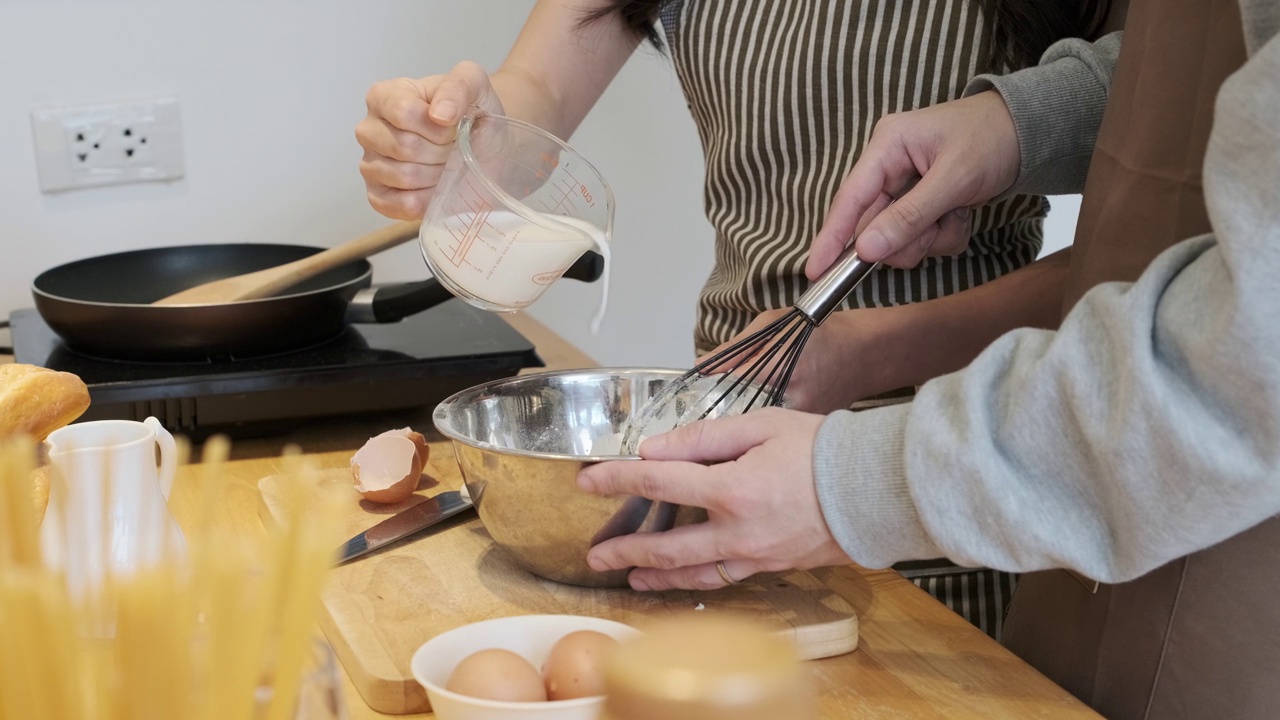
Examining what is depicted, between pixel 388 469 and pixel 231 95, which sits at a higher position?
pixel 231 95

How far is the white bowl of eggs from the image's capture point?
0.58m

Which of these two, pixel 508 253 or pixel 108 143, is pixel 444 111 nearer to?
pixel 508 253

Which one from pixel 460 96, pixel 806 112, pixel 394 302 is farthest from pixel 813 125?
pixel 394 302

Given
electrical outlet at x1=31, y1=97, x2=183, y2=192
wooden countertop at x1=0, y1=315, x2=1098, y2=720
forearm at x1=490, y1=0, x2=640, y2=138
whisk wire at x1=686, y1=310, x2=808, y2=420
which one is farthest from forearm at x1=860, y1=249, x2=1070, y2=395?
electrical outlet at x1=31, y1=97, x2=183, y2=192

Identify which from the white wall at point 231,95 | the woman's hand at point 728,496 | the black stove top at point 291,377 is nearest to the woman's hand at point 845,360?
the woman's hand at point 728,496

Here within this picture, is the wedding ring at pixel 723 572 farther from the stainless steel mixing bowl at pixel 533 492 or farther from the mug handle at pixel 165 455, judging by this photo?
the mug handle at pixel 165 455

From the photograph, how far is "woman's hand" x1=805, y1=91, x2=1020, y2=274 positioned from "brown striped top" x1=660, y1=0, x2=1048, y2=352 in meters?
0.19

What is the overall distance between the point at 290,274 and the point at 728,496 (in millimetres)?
723

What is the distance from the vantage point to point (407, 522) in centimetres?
91

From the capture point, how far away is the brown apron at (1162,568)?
0.67 meters

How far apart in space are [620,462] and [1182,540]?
0.32 m

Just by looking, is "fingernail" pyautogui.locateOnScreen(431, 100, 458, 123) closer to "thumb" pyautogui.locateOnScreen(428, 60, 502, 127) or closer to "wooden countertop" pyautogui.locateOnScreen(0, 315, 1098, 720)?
"thumb" pyautogui.locateOnScreen(428, 60, 502, 127)

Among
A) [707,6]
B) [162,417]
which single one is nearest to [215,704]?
[162,417]

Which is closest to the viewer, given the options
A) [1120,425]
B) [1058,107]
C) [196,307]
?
[1120,425]
